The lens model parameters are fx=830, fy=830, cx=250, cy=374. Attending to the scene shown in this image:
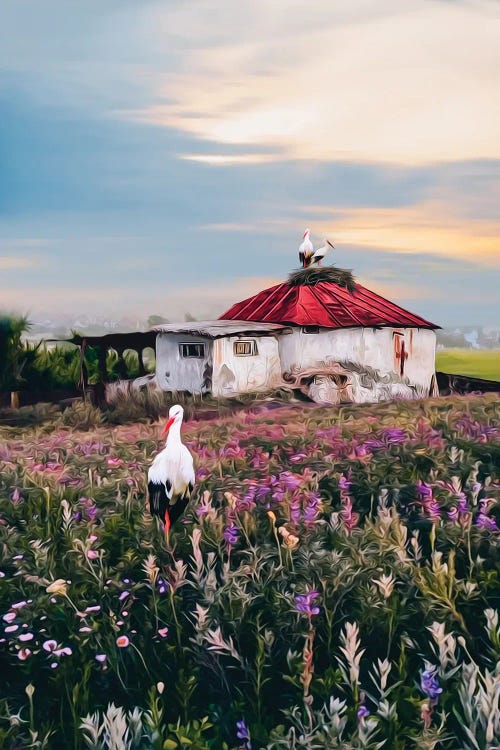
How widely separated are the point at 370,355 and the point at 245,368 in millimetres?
5233

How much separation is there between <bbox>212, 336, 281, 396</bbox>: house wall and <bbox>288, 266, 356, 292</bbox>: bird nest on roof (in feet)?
11.0

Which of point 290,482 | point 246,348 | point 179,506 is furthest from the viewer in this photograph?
point 246,348

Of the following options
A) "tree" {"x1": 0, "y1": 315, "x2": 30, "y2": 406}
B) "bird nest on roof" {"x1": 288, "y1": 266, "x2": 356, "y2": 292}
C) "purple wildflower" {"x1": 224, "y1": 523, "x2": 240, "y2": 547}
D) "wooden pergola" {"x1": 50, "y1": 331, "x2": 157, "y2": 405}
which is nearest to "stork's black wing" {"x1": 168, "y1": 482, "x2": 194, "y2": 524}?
"purple wildflower" {"x1": 224, "y1": 523, "x2": 240, "y2": 547}

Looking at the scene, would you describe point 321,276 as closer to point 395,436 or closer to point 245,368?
point 245,368

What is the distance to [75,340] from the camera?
3300 cm

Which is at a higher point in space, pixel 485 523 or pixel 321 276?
pixel 321 276

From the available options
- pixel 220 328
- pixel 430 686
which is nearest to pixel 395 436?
pixel 430 686

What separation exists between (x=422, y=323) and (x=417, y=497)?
2784cm

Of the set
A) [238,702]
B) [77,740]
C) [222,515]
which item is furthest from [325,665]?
[222,515]

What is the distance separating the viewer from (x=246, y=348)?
29500 mm

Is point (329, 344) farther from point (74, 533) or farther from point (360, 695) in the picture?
point (360, 695)

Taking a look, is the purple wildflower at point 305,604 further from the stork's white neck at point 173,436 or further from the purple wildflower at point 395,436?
the purple wildflower at point 395,436

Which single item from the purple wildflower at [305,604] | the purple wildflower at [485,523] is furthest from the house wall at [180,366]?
the purple wildflower at [305,604]

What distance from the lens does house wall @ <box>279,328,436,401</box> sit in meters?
30.4
